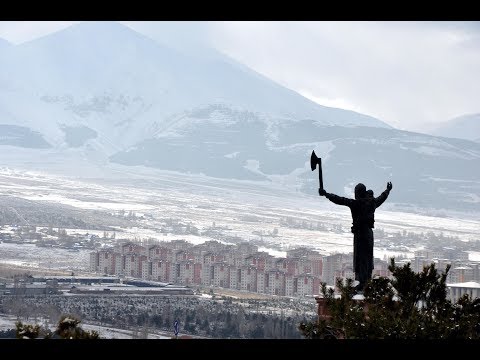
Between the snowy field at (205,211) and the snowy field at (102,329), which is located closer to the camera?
the snowy field at (102,329)

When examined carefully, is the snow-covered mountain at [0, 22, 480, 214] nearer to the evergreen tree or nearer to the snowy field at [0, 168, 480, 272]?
the snowy field at [0, 168, 480, 272]

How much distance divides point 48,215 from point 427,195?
30.3 meters

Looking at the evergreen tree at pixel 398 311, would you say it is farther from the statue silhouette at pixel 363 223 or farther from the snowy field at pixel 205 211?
the snowy field at pixel 205 211

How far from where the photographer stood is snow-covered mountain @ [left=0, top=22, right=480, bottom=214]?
101 meters

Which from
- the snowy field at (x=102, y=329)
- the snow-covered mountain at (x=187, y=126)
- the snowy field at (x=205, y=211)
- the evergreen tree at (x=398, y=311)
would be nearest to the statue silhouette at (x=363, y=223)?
the evergreen tree at (x=398, y=311)

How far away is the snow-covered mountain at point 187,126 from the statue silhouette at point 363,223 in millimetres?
74111

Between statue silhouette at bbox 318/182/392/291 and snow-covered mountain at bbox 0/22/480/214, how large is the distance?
74111 millimetres

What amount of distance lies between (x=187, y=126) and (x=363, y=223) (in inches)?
5355

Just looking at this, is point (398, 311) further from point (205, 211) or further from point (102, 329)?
point (205, 211)

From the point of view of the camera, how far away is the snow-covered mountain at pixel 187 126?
101000mm

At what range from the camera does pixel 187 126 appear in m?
144
